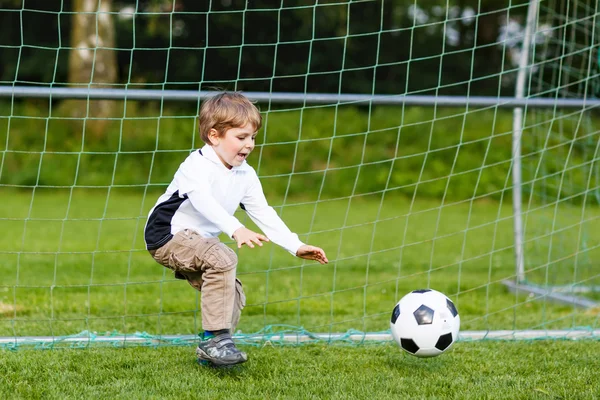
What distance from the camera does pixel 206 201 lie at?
3.44 meters

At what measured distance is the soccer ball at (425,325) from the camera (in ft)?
11.7

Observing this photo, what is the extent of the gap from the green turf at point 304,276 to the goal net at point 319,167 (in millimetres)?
37

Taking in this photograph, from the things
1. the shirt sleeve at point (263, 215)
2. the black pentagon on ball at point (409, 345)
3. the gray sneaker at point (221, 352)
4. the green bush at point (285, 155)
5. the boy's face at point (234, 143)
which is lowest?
the green bush at point (285, 155)

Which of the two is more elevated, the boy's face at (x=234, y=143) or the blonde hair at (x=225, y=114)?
the blonde hair at (x=225, y=114)

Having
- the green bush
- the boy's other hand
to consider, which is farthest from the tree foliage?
the boy's other hand

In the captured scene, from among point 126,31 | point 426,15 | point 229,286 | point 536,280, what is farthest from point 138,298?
point 426,15

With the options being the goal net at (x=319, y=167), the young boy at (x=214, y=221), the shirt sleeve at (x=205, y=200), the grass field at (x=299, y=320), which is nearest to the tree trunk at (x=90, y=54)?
the goal net at (x=319, y=167)

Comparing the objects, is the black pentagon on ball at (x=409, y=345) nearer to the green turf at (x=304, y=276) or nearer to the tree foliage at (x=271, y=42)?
the green turf at (x=304, y=276)

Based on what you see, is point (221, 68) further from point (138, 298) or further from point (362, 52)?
point (138, 298)

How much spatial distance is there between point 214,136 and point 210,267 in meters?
0.58

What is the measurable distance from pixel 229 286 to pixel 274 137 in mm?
11944

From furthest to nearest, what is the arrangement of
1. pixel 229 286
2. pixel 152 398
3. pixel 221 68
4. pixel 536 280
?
pixel 221 68, pixel 536 280, pixel 229 286, pixel 152 398

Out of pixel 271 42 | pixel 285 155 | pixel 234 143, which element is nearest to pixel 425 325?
pixel 234 143

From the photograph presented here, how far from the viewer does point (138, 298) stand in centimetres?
577
